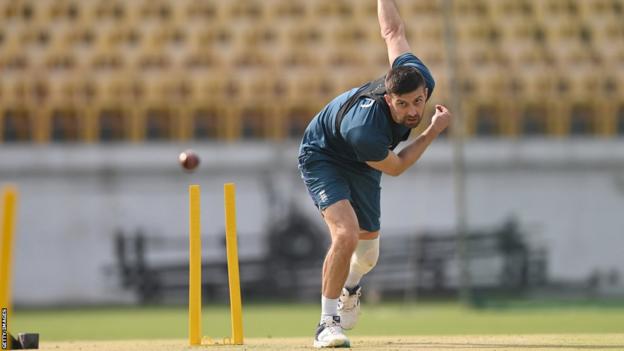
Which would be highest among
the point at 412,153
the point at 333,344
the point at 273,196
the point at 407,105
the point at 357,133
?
the point at 407,105

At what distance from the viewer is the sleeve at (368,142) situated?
6.99 m

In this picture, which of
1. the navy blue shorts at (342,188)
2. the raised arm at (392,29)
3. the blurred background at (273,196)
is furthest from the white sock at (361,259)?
the blurred background at (273,196)

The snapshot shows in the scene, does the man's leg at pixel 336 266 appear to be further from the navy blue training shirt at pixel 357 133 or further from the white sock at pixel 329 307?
the navy blue training shirt at pixel 357 133

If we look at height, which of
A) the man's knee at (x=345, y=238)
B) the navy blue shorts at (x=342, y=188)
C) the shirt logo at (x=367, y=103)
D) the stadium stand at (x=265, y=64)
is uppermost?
the stadium stand at (x=265, y=64)

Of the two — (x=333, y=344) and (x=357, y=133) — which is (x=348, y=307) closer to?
(x=333, y=344)

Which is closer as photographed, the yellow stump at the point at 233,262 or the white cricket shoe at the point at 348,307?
the yellow stump at the point at 233,262

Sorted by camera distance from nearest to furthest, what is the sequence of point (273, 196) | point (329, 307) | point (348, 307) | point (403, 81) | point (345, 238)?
point (403, 81), point (345, 238), point (329, 307), point (348, 307), point (273, 196)

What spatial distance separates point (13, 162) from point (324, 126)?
1156 cm

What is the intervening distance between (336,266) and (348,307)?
0.57 m

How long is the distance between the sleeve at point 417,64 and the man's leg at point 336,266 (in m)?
0.82

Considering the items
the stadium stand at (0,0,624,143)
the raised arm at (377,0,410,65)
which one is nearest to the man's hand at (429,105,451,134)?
the raised arm at (377,0,410,65)

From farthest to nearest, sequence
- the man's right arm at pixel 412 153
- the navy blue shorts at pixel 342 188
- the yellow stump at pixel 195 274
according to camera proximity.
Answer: the yellow stump at pixel 195 274, the navy blue shorts at pixel 342 188, the man's right arm at pixel 412 153

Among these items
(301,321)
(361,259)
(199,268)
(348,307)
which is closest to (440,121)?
(361,259)

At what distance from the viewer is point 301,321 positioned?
14.5m
